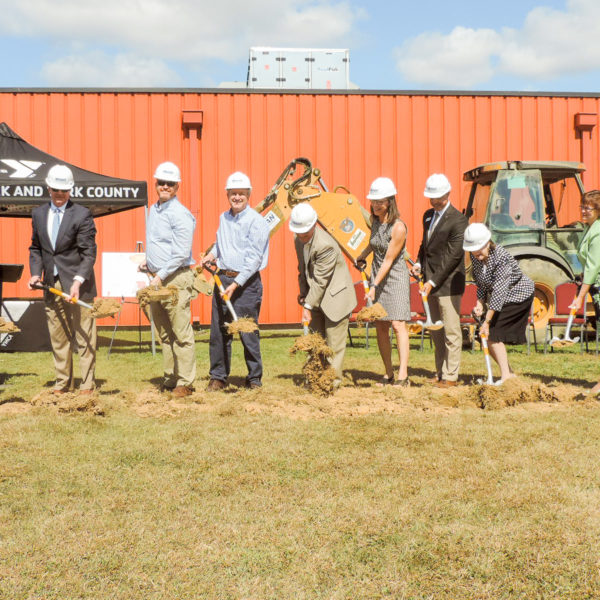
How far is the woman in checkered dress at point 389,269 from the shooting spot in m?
6.77

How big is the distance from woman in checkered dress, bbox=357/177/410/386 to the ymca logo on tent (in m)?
5.19

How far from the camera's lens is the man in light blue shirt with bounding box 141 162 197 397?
21.4 ft

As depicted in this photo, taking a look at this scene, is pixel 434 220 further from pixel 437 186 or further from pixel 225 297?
pixel 225 297

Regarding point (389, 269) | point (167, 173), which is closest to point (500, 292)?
point (389, 269)

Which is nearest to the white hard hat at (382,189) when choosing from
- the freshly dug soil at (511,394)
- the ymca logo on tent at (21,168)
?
the freshly dug soil at (511,394)

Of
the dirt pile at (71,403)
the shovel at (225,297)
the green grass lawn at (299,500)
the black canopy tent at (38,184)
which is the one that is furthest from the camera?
the black canopy tent at (38,184)

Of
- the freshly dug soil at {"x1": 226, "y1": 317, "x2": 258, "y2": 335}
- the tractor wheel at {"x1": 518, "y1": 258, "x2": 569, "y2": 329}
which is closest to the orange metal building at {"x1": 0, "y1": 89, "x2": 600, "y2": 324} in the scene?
the tractor wheel at {"x1": 518, "y1": 258, "x2": 569, "y2": 329}

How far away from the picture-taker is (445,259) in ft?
22.9

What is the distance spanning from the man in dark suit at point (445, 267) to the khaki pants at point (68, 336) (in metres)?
3.09

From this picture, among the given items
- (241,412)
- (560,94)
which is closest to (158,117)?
(560,94)

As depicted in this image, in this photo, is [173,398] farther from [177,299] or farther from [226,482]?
[226,482]

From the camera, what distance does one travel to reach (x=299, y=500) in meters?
3.86

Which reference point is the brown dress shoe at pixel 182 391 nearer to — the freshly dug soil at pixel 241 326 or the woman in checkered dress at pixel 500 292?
the freshly dug soil at pixel 241 326

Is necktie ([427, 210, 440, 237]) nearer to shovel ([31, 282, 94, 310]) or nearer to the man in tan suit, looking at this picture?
the man in tan suit
